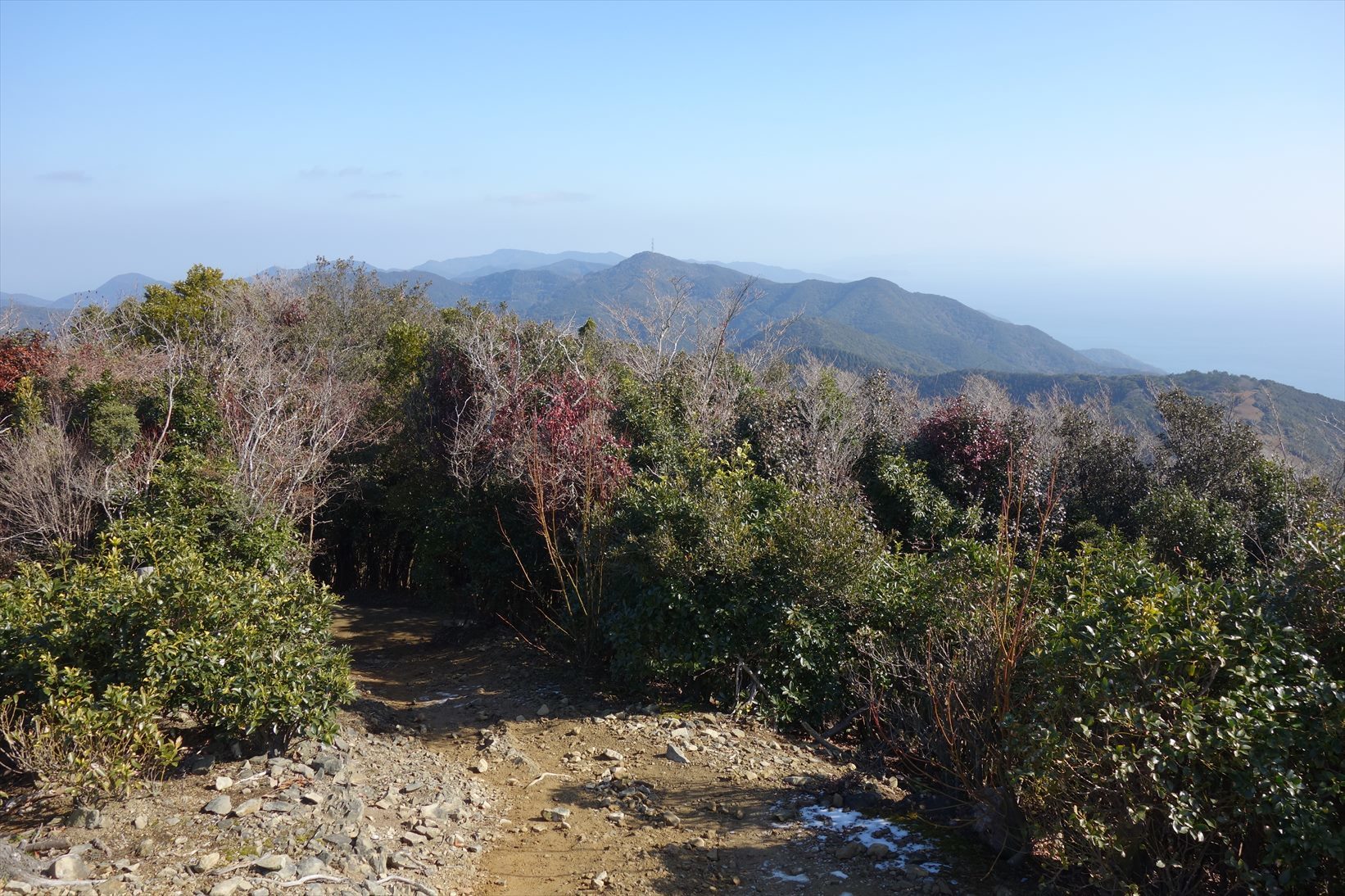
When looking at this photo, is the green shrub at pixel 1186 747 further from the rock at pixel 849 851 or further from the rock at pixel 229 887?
the rock at pixel 229 887

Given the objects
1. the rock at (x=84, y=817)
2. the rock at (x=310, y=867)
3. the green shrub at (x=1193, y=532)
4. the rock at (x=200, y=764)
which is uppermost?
the green shrub at (x=1193, y=532)

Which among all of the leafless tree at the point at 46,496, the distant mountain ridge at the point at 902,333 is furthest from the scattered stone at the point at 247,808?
the distant mountain ridge at the point at 902,333

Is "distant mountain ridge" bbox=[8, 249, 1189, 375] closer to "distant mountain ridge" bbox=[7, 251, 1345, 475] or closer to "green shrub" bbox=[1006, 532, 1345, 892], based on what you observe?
"distant mountain ridge" bbox=[7, 251, 1345, 475]

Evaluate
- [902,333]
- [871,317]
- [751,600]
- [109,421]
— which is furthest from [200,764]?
[871,317]

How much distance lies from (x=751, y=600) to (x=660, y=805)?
2.09 meters

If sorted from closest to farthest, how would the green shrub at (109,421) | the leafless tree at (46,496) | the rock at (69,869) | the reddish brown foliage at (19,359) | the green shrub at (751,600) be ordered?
the rock at (69,869), the green shrub at (751,600), the leafless tree at (46,496), the green shrub at (109,421), the reddish brown foliage at (19,359)

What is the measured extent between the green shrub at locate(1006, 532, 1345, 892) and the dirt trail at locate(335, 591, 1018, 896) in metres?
0.94

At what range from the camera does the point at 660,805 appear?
6016 millimetres

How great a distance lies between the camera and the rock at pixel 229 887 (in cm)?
425

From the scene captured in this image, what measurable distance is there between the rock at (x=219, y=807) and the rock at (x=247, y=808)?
5 centimetres

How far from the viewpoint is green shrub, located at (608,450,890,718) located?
290 inches

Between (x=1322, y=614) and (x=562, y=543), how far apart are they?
727 centimetres

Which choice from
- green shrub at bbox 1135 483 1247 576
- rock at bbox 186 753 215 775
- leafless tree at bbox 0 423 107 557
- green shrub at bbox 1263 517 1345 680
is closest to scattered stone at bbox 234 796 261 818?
rock at bbox 186 753 215 775

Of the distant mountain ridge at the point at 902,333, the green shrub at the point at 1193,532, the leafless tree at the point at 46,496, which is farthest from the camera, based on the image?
the distant mountain ridge at the point at 902,333
